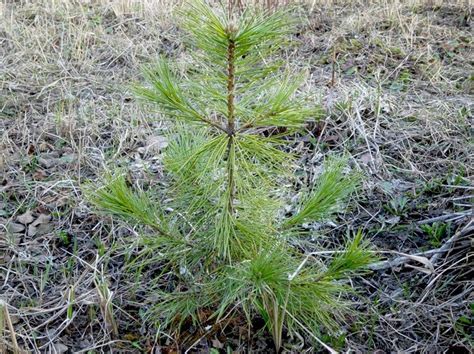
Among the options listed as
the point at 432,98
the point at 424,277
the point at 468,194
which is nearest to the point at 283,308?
the point at 424,277

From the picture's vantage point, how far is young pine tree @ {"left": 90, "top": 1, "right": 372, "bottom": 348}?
5.18 ft

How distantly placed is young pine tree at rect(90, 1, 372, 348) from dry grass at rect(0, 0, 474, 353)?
Result: 195 millimetres

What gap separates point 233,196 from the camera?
179 centimetres

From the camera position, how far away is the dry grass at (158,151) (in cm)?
208

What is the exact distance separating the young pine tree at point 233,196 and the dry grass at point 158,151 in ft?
0.64

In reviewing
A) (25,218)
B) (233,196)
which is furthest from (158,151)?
(233,196)

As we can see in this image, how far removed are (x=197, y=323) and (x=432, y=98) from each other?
87.8 inches

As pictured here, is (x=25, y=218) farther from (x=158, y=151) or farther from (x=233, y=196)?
(x=233, y=196)

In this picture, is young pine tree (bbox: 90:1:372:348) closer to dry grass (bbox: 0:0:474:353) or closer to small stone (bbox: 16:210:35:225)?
dry grass (bbox: 0:0:474:353)

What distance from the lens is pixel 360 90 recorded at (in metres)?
3.36

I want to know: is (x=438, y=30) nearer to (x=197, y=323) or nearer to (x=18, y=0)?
(x=197, y=323)

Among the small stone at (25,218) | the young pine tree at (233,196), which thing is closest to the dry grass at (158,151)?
the small stone at (25,218)

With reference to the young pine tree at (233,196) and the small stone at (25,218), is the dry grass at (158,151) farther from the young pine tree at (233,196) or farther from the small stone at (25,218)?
the young pine tree at (233,196)

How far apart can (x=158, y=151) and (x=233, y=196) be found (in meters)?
1.32
